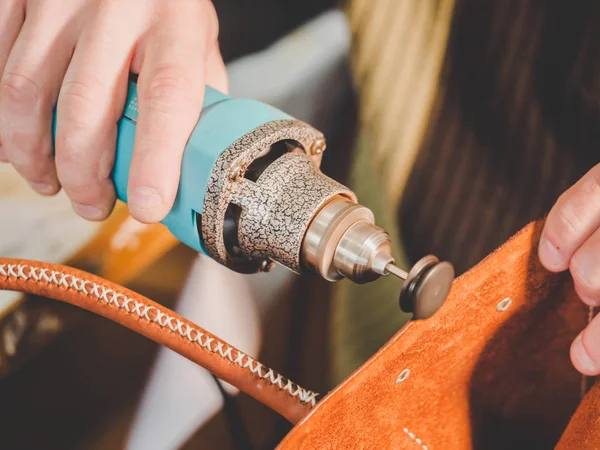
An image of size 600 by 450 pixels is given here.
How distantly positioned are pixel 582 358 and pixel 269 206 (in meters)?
0.19

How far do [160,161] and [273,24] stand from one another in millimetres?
298

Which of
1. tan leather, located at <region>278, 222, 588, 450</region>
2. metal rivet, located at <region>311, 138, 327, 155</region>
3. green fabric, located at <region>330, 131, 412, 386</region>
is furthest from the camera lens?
green fabric, located at <region>330, 131, 412, 386</region>

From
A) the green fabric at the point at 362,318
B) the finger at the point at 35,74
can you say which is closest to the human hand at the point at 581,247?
the green fabric at the point at 362,318

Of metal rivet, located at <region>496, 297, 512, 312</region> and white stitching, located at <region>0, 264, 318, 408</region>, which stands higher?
metal rivet, located at <region>496, 297, 512, 312</region>

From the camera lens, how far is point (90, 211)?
414 millimetres

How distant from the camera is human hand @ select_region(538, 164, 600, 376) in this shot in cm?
30

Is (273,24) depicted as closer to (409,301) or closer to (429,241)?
(429,241)

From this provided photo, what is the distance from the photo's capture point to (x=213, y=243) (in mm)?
344

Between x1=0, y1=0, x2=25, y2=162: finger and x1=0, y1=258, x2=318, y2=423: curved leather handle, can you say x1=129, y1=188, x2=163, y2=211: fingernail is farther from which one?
x1=0, y1=0, x2=25, y2=162: finger

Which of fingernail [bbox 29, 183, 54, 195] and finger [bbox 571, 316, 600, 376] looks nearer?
finger [bbox 571, 316, 600, 376]

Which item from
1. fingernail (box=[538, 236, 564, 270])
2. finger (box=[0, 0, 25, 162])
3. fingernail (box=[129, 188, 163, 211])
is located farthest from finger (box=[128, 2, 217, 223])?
fingernail (box=[538, 236, 564, 270])

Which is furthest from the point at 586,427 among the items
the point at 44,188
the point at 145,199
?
the point at 44,188

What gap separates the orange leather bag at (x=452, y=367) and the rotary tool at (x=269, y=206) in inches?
1.6

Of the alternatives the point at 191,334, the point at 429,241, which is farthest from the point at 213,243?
the point at 429,241
